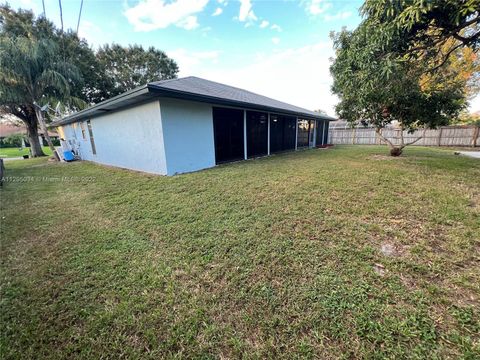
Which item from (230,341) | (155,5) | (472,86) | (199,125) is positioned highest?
(155,5)

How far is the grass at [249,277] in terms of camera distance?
1421mm

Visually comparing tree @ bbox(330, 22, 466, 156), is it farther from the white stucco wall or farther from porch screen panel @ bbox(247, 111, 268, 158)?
the white stucco wall

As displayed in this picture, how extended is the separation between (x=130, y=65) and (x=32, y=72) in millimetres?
12873

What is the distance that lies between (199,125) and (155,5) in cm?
654

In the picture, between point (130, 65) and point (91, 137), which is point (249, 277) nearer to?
point (91, 137)

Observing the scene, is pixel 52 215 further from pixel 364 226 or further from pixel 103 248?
pixel 364 226

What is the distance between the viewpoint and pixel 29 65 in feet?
32.3

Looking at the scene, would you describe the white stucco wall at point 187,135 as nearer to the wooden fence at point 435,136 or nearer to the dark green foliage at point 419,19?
the dark green foliage at point 419,19

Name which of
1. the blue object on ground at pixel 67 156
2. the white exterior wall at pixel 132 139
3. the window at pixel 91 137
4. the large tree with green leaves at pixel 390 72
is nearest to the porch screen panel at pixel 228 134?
the white exterior wall at pixel 132 139

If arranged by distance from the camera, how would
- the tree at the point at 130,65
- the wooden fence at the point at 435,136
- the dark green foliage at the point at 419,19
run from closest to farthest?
the dark green foliage at the point at 419,19
the wooden fence at the point at 435,136
the tree at the point at 130,65

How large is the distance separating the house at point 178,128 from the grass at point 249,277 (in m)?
3.05

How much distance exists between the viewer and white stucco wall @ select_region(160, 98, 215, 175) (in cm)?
623

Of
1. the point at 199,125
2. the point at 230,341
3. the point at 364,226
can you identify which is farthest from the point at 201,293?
the point at 199,125

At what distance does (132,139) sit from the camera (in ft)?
24.9
